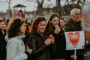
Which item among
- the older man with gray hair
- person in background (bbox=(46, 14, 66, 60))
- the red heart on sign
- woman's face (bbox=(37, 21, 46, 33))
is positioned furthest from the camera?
the red heart on sign

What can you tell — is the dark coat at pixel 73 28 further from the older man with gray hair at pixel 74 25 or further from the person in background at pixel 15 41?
the person in background at pixel 15 41

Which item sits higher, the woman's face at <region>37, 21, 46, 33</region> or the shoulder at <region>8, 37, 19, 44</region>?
the woman's face at <region>37, 21, 46, 33</region>

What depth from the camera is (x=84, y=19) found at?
1993 mm

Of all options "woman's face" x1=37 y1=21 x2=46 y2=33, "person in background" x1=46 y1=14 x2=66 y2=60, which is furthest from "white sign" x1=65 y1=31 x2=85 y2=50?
"woman's face" x1=37 y1=21 x2=46 y2=33

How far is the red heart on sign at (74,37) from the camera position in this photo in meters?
6.41

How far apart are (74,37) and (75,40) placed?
0.06 meters

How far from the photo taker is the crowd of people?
5227mm

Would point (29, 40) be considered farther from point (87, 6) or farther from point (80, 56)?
point (87, 6)

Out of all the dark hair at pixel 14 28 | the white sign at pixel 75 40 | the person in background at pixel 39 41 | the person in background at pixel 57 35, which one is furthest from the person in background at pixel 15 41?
the white sign at pixel 75 40

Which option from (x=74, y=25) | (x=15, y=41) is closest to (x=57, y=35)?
(x=74, y=25)

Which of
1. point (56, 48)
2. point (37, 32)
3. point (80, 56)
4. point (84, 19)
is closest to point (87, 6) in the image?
point (84, 19)

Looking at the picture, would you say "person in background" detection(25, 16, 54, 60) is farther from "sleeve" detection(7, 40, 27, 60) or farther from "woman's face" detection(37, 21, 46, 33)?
"sleeve" detection(7, 40, 27, 60)

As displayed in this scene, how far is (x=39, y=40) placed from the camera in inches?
226

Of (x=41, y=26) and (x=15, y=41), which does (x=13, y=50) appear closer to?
(x=15, y=41)
